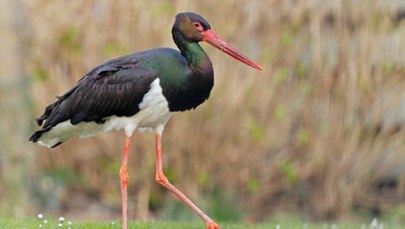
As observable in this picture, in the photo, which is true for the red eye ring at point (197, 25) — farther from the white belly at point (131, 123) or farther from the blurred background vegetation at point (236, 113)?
the blurred background vegetation at point (236, 113)

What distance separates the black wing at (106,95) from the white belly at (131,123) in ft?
0.17

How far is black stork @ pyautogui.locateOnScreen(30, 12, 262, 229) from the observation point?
8336mm

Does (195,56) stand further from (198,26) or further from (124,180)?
(124,180)

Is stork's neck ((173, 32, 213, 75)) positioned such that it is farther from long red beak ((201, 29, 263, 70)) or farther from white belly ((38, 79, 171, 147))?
white belly ((38, 79, 171, 147))

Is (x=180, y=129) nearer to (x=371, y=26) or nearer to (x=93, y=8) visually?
(x=93, y=8)

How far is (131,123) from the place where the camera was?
8.53m

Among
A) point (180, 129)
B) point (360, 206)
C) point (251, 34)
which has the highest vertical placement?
point (251, 34)

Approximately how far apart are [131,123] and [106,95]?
0.98 feet

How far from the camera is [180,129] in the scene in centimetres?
→ 1317

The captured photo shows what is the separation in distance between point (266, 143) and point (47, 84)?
110 inches

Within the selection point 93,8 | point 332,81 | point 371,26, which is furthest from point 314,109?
point 93,8

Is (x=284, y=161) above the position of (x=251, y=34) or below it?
below

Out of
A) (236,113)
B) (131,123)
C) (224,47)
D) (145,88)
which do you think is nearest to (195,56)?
(224,47)

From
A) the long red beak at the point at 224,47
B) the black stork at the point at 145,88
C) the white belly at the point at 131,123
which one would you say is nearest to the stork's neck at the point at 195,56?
the black stork at the point at 145,88
